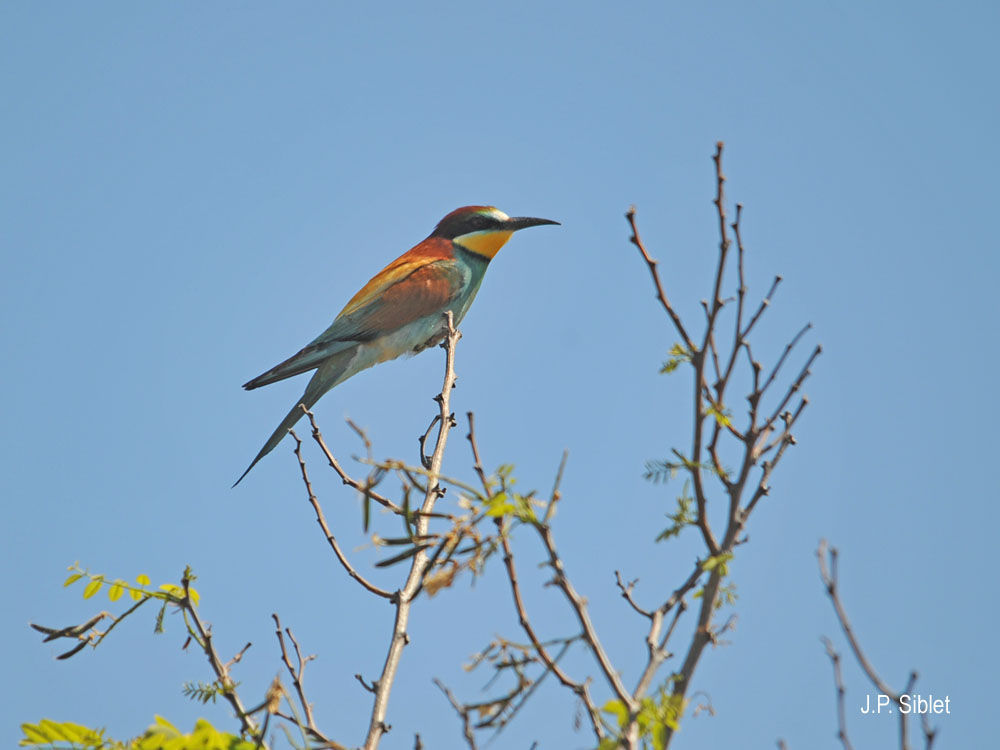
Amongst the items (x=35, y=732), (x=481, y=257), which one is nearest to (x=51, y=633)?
(x=35, y=732)

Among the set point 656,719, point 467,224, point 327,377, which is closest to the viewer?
point 656,719

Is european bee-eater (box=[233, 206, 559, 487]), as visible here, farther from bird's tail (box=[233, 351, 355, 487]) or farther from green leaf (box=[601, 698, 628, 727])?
green leaf (box=[601, 698, 628, 727])

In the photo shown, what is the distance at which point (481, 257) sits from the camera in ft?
20.6

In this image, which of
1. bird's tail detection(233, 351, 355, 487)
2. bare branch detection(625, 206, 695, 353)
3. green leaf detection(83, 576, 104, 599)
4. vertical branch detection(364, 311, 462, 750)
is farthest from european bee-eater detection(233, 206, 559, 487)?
bare branch detection(625, 206, 695, 353)

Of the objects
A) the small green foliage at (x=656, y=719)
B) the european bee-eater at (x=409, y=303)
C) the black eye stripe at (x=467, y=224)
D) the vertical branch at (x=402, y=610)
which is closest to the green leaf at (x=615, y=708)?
the small green foliage at (x=656, y=719)

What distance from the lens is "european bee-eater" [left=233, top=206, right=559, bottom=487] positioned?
5379 mm

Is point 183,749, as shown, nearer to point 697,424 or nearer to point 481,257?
point 697,424

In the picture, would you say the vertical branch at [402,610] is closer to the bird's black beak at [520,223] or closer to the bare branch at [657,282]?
the bare branch at [657,282]

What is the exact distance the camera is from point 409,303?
5707 mm

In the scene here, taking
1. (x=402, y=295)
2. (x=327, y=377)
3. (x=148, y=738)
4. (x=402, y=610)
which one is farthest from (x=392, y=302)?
(x=148, y=738)

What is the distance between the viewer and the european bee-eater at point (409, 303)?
17.6 feet

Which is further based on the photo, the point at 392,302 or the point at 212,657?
the point at 392,302

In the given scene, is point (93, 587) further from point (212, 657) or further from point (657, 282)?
point (657, 282)

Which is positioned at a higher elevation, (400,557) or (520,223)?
(520,223)
